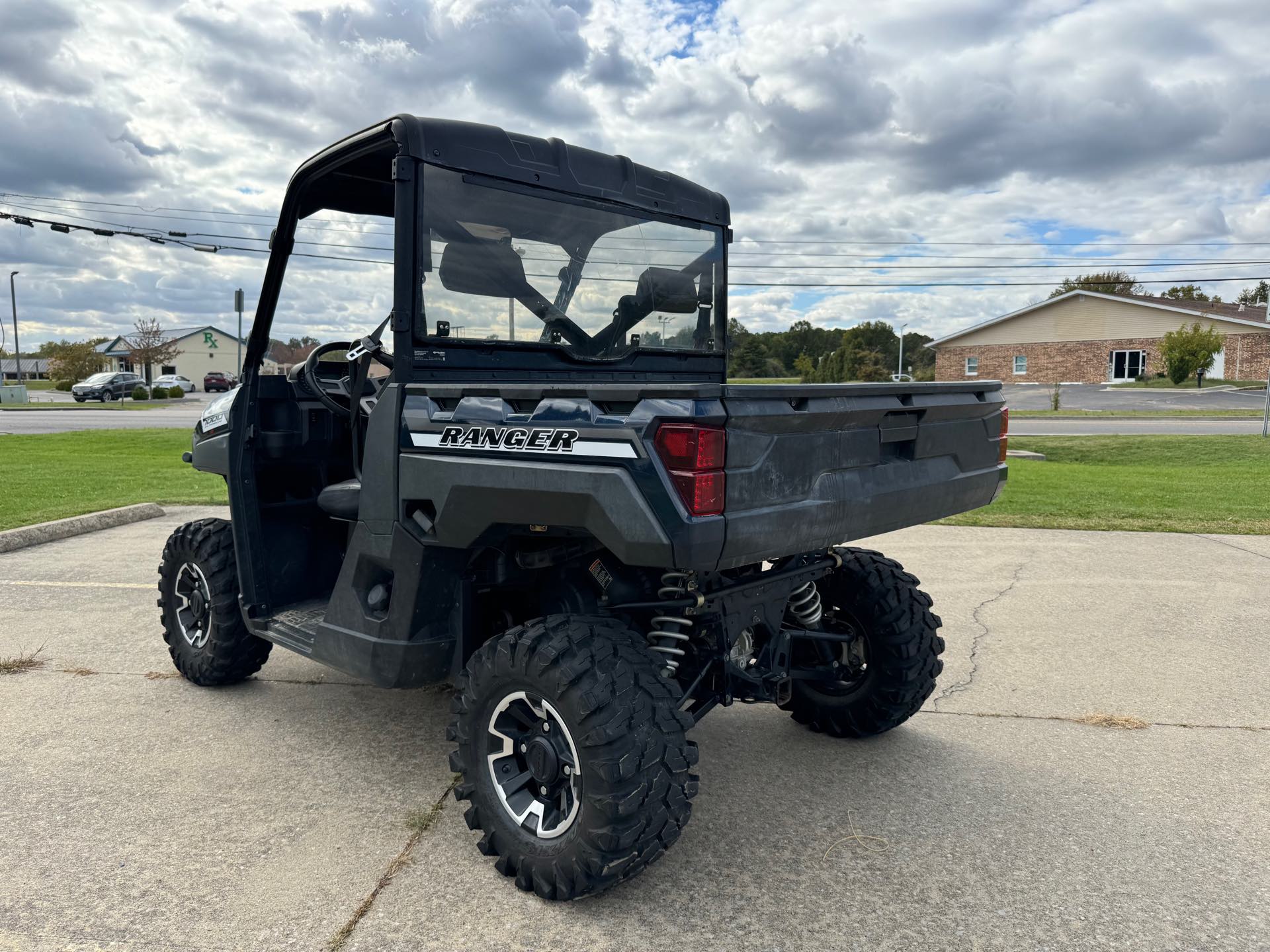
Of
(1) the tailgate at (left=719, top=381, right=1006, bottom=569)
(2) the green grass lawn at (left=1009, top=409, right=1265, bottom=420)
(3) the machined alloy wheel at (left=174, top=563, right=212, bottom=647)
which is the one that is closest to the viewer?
(1) the tailgate at (left=719, top=381, right=1006, bottom=569)

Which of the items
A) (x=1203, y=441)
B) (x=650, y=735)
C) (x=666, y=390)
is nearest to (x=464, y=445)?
(x=666, y=390)

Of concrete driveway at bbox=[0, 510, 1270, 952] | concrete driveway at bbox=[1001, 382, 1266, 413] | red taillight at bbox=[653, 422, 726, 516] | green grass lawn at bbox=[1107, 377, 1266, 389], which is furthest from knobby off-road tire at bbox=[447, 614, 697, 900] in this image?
green grass lawn at bbox=[1107, 377, 1266, 389]

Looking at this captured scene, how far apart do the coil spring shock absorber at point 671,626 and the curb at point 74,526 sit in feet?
22.7

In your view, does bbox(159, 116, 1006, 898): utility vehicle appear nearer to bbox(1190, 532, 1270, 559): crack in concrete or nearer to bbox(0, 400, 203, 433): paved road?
bbox(1190, 532, 1270, 559): crack in concrete

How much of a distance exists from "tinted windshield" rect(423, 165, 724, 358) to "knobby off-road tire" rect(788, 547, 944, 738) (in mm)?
1177

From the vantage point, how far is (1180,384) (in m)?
44.2

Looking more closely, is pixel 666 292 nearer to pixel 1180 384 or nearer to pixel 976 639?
pixel 976 639

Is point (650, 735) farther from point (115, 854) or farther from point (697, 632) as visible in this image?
point (115, 854)

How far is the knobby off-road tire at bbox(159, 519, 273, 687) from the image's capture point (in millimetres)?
4281

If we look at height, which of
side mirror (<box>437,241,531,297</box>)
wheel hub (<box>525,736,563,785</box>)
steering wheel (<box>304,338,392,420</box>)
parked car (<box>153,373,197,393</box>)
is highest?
parked car (<box>153,373,197,393</box>)

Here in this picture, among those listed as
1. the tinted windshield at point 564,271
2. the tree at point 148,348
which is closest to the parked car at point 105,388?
the tree at point 148,348

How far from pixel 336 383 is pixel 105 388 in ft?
150

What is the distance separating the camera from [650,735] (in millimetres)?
2670

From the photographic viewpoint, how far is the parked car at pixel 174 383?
2001 inches
